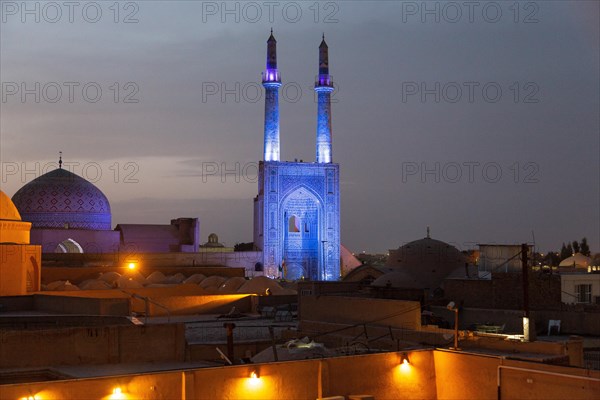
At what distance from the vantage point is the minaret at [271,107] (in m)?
37.8

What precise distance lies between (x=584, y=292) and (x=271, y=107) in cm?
1662

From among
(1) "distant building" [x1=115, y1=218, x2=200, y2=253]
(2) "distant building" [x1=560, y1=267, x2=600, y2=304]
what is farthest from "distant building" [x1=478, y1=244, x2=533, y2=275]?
(1) "distant building" [x1=115, y1=218, x2=200, y2=253]

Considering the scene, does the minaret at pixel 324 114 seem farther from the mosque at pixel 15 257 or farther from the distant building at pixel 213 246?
the mosque at pixel 15 257

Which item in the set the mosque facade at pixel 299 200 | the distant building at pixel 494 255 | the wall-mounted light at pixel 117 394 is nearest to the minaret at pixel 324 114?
the mosque facade at pixel 299 200

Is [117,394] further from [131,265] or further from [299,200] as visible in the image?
[299,200]

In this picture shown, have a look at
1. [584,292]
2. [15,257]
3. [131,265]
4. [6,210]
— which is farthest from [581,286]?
[6,210]

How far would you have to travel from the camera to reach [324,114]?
127ft

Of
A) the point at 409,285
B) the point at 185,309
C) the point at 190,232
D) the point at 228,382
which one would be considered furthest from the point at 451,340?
the point at 190,232

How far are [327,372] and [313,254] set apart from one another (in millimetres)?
29655

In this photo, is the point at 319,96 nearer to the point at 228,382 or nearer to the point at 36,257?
the point at 36,257

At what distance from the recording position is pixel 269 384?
902 cm

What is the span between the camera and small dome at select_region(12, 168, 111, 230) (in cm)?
3516

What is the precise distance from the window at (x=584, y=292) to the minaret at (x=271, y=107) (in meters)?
15.7

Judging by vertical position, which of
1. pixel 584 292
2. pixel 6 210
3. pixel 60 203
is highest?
pixel 60 203
